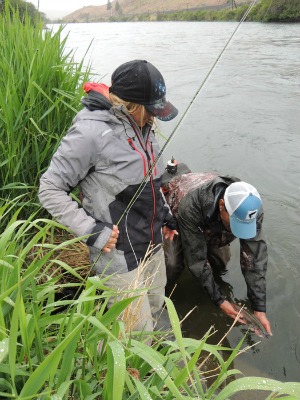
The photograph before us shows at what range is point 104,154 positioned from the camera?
228 centimetres

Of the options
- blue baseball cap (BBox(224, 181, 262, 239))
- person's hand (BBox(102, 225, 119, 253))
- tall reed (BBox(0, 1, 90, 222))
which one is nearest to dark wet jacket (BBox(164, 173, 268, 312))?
blue baseball cap (BBox(224, 181, 262, 239))

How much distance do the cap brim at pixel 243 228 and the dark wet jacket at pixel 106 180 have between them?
1.85 feet

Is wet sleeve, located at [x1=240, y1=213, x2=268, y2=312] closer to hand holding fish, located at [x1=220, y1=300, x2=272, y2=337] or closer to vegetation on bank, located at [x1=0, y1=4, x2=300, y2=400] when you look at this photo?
hand holding fish, located at [x1=220, y1=300, x2=272, y2=337]

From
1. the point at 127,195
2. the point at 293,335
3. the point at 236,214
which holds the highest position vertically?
the point at 127,195

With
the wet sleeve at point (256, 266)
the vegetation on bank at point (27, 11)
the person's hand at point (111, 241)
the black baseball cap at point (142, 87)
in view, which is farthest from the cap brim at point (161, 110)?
the vegetation on bank at point (27, 11)

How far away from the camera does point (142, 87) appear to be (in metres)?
2.26

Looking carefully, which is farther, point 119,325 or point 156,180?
point 156,180

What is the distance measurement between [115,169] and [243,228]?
106 cm

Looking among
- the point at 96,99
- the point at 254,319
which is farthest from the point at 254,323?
the point at 96,99

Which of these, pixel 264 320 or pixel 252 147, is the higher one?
pixel 252 147

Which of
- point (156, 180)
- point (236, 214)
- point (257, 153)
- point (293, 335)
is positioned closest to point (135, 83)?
point (156, 180)

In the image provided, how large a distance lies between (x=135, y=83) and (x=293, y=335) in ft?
8.04

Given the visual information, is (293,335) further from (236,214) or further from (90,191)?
(90,191)

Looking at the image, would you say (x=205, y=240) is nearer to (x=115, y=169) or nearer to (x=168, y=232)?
(x=168, y=232)
